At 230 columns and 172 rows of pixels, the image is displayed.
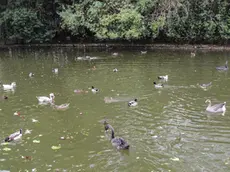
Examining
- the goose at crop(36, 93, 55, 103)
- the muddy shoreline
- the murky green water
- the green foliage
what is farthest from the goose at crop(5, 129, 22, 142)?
the green foliage

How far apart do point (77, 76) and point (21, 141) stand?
31.2 feet

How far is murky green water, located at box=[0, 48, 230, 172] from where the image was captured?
9.82 m

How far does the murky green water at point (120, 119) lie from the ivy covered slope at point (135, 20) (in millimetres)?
7109

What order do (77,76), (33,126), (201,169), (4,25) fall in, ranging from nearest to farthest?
1. (201,169)
2. (33,126)
3. (77,76)
4. (4,25)

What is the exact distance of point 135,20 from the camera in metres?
29.7

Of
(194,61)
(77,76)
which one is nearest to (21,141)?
(77,76)

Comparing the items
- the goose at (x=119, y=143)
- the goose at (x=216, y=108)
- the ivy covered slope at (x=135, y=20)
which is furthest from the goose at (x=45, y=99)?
the ivy covered slope at (x=135, y=20)

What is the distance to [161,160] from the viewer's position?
977 cm

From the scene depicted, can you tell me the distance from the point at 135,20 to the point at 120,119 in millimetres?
17902

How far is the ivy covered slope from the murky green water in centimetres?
711

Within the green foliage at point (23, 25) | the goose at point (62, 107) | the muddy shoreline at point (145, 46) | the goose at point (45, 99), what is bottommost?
the goose at point (62, 107)

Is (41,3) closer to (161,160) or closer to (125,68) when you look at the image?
(125,68)

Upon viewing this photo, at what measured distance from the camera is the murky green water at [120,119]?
32.2 ft

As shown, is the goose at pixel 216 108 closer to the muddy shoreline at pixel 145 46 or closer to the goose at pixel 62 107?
the goose at pixel 62 107
